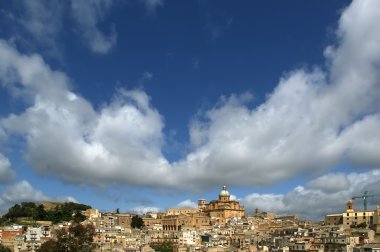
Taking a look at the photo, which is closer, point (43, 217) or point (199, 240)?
point (199, 240)

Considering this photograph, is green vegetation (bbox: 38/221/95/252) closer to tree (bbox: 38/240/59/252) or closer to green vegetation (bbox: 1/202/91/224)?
tree (bbox: 38/240/59/252)

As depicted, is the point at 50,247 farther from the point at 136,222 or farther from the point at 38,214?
the point at 136,222

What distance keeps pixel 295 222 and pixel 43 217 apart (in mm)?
55714

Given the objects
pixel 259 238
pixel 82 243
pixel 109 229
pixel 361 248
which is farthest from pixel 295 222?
pixel 82 243

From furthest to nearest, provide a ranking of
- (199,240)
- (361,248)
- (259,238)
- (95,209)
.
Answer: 1. (95,209)
2. (199,240)
3. (259,238)
4. (361,248)

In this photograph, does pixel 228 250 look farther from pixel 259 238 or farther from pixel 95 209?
pixel 95 209

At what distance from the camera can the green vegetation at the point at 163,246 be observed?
9481 centimetres

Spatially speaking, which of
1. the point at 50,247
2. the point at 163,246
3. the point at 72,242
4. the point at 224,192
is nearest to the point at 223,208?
the point at 224,192

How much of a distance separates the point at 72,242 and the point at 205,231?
4789 cm

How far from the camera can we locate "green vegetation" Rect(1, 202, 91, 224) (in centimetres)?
11812

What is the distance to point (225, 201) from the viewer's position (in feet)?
475

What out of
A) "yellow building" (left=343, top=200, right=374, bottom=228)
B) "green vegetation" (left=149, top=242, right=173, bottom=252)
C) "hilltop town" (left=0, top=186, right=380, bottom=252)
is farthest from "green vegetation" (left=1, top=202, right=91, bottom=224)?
"yellow building" (left=343, top=200, right=374, bottom=228)

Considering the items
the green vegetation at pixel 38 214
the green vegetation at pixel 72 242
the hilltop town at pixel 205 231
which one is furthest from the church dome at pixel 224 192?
the green vegetation at pixel 72 242

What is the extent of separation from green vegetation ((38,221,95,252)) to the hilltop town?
0.44 feet
